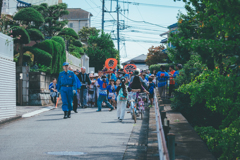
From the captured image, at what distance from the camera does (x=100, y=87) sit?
674 inches

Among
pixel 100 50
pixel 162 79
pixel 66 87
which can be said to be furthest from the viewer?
pixel 100 50

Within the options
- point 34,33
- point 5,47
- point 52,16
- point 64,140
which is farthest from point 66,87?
point 52,16

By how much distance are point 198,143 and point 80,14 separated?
8429 cm

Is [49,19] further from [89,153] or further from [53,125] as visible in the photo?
[89,153]

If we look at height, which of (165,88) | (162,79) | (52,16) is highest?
(52,16)

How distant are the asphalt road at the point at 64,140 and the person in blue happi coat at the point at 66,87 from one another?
1067mm

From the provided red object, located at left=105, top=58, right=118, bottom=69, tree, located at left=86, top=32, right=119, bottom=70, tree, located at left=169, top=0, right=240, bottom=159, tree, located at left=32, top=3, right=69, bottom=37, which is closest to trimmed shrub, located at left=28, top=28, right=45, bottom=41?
red object, located at left=105, top=58, right=118, bottom=69

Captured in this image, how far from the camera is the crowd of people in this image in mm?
13352

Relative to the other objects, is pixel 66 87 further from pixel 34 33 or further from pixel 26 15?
pixel 26 15

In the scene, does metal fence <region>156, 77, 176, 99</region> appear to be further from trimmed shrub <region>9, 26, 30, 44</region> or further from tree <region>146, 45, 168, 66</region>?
→ tree <region>146, 45, 168, 66</region>

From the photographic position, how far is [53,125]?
37.4 feet

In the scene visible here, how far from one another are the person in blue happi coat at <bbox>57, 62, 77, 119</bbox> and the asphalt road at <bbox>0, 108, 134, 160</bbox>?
107cm

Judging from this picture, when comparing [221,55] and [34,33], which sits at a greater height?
[34,33]

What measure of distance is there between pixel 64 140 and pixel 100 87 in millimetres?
8551
